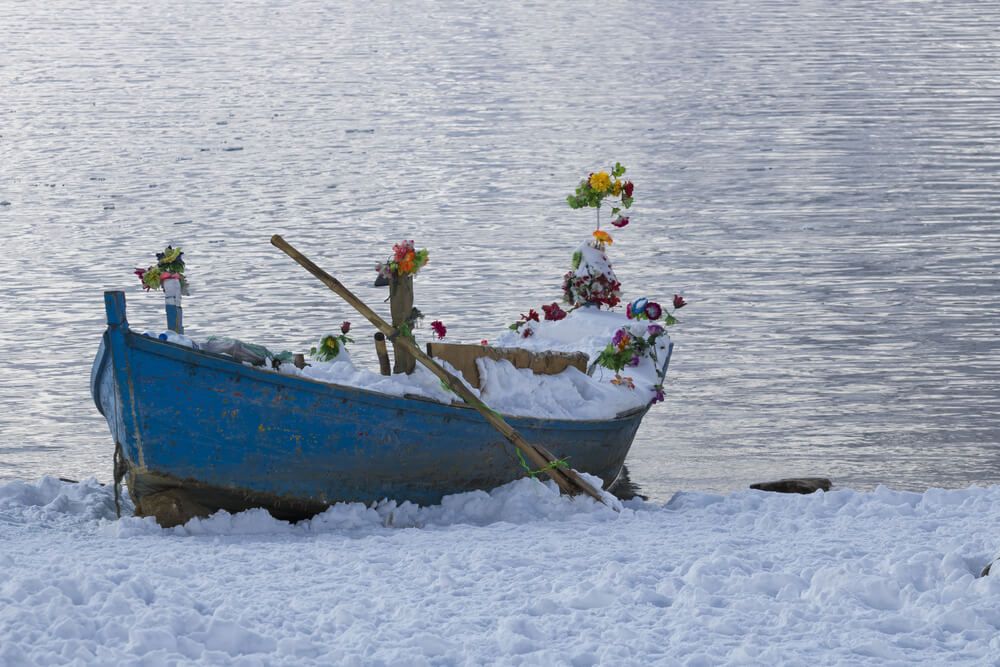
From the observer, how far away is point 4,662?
19.5 feet

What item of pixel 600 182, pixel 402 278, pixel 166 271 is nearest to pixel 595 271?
pixel 600 182

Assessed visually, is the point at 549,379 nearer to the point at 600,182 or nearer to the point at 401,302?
the point at 401,302

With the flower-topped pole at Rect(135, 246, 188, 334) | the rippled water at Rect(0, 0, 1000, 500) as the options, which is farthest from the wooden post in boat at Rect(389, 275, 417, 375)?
the rippled water at Rect(0, 0, 1000, 500)

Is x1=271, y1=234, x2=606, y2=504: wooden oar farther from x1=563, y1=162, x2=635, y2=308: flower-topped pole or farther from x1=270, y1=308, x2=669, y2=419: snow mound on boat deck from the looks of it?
x1=563, y1=162, x2=635, y2=308: flower-topped pole

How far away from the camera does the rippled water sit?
13148 millimetres

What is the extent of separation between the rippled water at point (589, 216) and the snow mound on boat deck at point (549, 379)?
1.22m

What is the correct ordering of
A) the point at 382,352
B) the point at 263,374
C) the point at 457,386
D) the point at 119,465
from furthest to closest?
the point at 382,352
the point at 457,386
the point at 119,465
the point at 263,374

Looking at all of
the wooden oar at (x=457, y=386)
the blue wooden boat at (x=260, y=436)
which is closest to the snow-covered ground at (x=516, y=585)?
the blue wooden boat at (x=260, y=436)

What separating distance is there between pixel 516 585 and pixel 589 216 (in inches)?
604

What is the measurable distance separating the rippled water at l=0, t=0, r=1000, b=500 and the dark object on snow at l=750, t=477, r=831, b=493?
45cm

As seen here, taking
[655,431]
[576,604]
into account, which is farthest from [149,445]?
[655,431]

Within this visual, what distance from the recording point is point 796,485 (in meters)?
10.8

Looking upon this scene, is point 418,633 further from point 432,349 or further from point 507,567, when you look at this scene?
point 432,349

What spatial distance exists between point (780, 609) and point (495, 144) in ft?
71.8
